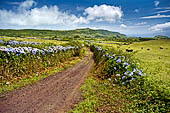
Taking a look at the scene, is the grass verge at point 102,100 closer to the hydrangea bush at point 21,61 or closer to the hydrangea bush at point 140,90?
the hydrangea bush at point 140,90

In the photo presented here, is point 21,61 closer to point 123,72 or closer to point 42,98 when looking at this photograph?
point 42,98

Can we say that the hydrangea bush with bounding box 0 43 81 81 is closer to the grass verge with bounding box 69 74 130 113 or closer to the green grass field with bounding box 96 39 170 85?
the grass verge with bounding box 69 74 130 113

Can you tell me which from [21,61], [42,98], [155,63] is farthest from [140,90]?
[155,63]

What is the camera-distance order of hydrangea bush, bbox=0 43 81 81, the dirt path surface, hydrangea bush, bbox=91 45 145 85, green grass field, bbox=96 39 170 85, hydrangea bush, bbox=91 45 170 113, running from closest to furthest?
hydrangea bush, bbox=91 45 170 113 < the dirt path surface < hydrangea bush, bbox=91 45 145 85 < hydrangea bush, bbox=0 43 81 81 < green grass field, bbox=96 39 170 85

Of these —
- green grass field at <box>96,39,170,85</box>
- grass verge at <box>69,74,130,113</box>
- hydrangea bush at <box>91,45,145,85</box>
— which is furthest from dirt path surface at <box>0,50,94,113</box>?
green grass field at <box>96,39,170,85</box>

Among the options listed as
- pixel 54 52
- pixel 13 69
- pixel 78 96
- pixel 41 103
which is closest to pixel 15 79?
pixel 13 69

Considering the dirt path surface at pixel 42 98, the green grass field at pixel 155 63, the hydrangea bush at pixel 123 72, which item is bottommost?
the dirt path surface at pixel 42 98

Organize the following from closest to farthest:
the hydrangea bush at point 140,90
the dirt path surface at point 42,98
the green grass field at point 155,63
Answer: the hydrangea bush at point 140,90 < the dirt path surface at point 42,98 < the green grass field at point 155,63

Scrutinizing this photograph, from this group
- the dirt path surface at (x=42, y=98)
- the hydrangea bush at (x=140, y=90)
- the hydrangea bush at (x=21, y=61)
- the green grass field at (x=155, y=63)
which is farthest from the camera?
the green grass field at (x=155, y=63)

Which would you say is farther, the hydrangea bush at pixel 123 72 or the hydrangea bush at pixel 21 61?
the hydrangea bush at pixel 21 61

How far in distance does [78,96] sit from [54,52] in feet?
20.6

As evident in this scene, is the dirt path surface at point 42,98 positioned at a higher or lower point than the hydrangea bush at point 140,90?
lower

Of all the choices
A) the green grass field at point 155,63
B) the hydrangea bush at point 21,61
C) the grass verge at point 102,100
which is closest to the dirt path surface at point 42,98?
the grass verge at point 102,100

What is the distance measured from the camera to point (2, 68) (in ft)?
20.0
